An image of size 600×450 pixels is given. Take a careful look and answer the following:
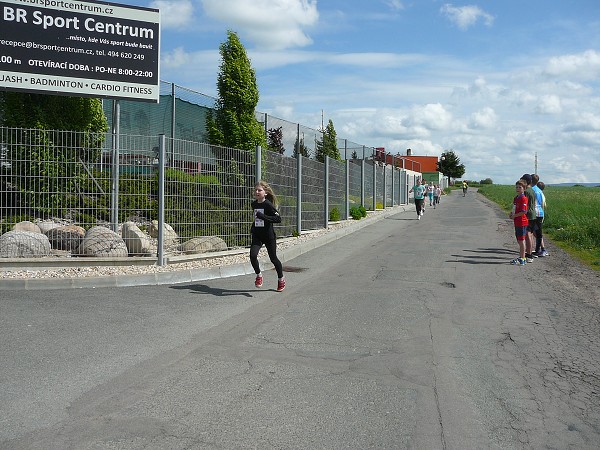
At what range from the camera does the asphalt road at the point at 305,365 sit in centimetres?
437

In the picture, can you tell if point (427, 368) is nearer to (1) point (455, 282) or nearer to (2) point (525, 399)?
(2) point (525, 399)

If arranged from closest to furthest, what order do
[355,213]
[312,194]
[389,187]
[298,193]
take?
[298,193], [312,194], [355,213], [389,187]

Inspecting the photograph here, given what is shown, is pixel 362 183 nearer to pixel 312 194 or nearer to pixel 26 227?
pixel 312 194

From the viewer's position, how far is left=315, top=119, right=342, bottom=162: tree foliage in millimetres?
27509

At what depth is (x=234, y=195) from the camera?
1339 cm

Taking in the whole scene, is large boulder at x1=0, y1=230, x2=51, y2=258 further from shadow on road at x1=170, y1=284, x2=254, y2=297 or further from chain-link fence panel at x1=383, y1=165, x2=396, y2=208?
chain-link fence panel at x1=383, y1=165, x2=396, y2=208

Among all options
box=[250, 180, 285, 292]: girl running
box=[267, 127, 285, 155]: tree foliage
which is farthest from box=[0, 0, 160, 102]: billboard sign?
box=[267, 127, 285, 155]: tree foliage

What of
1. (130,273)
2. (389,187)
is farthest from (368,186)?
(130,273)

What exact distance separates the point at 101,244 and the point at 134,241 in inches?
25.9

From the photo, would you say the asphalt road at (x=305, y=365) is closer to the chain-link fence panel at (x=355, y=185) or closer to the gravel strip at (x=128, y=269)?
the gravel strip at (x=128, y=269)

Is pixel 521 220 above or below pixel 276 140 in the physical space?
below

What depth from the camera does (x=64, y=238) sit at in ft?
37.8

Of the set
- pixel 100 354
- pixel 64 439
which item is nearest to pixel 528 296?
pixel 100 354

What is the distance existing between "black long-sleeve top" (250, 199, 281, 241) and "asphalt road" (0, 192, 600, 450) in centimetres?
92
